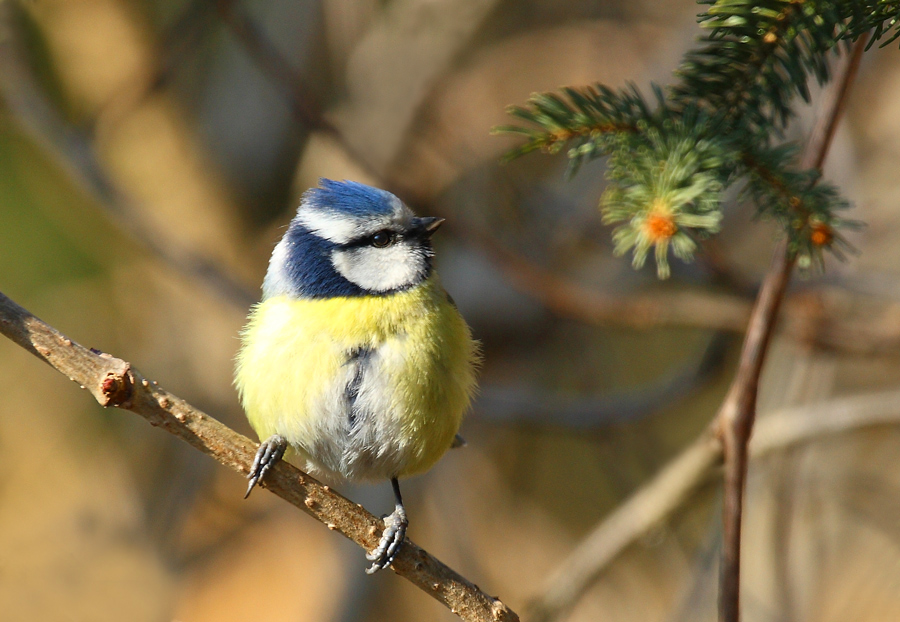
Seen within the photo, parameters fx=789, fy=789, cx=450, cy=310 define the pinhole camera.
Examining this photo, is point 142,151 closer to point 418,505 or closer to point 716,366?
point 418,505

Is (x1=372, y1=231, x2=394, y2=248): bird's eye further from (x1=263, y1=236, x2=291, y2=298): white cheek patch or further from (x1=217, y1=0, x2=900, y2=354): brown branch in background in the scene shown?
(x1=217, y1=0, x2=900, y2=354): brown branch in background

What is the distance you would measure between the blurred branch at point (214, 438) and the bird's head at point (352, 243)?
0.54 meters

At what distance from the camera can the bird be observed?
1.66 m

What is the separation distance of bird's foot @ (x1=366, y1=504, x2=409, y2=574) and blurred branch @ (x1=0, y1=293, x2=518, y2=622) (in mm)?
22

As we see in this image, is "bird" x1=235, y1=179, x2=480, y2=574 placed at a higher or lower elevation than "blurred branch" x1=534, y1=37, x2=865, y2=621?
lower

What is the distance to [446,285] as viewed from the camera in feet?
11.1

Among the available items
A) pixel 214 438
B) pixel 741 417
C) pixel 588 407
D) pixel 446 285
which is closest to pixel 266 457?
pixel 214 438

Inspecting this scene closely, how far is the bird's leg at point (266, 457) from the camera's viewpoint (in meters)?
1.42

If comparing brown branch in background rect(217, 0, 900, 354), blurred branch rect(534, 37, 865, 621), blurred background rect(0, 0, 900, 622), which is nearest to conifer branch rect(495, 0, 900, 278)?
blurred branch rect(534, 37, 865, 621)

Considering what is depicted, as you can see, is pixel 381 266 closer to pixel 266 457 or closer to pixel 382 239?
pixel 382 239

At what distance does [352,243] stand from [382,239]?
8 centimetres

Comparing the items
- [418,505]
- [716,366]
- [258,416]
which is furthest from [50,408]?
[716,366]

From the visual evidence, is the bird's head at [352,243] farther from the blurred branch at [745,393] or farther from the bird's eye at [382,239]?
the blurred branch at [745,393]

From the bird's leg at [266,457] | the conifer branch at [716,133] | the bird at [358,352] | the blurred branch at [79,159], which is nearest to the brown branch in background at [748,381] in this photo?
the conifer branch at [716,133]
